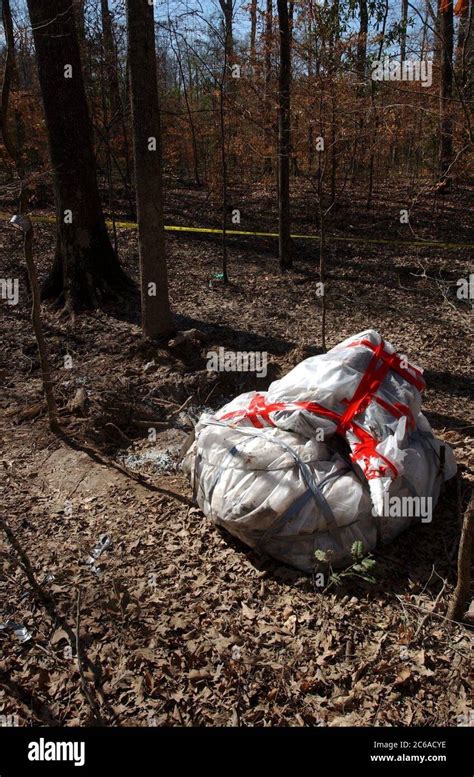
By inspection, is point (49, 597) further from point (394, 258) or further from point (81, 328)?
point (394, 258)


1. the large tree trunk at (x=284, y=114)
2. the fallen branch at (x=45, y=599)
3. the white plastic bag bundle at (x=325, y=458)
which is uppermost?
the large tree trunk at (x=284, y=114)

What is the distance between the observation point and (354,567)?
316 centimetres

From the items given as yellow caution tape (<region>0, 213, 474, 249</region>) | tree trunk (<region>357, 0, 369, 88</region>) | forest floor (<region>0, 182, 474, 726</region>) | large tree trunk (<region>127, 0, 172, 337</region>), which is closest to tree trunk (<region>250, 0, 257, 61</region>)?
tree trunk (<region>357, 0, 369, 88</region>)

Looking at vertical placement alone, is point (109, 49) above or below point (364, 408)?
above

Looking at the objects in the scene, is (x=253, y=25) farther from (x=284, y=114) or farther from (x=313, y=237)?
(x=284, y=114)

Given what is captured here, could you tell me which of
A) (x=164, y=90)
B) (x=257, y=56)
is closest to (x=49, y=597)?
(x=257, y=56)

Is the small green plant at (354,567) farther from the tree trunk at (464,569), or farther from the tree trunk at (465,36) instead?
the tree trunk at (465,36)

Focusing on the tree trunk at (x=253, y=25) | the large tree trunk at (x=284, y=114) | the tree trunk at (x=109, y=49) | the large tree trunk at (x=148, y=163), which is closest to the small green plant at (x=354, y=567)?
the large tree trunk at (x=148, y=163)

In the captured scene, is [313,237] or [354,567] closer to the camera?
[354,567]

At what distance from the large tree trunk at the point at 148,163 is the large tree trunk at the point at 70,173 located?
1.33 m

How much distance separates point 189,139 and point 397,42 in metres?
10.4

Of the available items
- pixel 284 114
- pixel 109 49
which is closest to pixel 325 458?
pixel 284 114

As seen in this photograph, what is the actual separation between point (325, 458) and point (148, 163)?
150 inches

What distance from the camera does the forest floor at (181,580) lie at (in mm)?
2609
